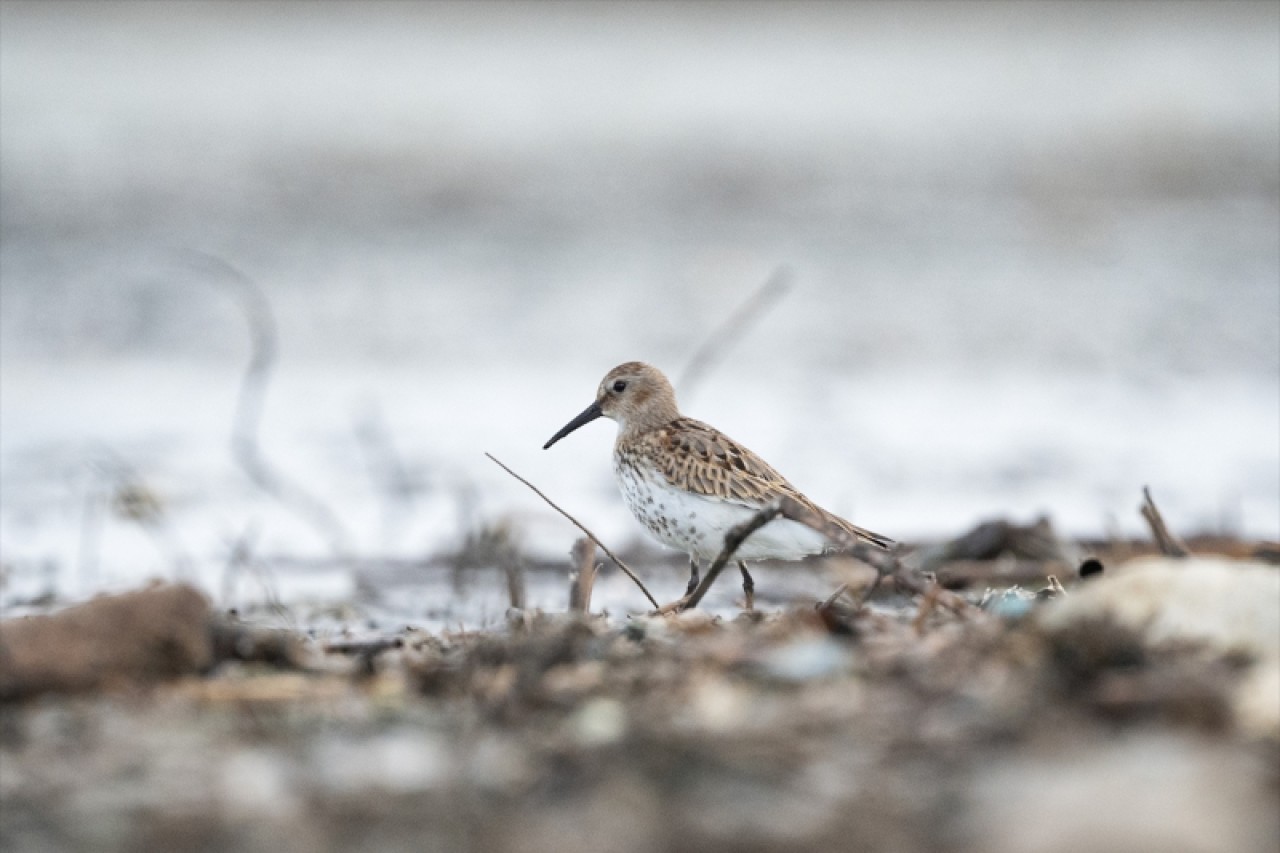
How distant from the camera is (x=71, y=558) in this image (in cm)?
572

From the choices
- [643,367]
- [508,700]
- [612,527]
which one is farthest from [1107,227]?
[508,700]

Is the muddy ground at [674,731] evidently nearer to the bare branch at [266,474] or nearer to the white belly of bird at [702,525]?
the white belly of bird at [702,525]

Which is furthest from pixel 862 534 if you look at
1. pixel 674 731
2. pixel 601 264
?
pixel 601 264

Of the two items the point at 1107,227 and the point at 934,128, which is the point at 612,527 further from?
the point at 934,128

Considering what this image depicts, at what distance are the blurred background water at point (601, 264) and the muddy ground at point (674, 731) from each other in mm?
2298

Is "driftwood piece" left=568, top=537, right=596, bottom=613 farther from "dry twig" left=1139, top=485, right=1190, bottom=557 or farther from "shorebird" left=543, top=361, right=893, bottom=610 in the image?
"dry twig" left=1139, top=485, right=1190, bottom=557

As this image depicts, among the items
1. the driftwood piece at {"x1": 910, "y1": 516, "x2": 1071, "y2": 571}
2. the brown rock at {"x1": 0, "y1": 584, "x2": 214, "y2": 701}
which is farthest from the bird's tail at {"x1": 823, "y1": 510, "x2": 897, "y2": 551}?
the brown rock at {"x1": 0, "y1": 584, "x2": 214, "y2": 701}

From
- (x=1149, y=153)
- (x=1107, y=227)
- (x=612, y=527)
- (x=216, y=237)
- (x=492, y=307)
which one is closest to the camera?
(x=612, y=527)

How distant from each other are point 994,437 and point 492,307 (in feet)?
11.7

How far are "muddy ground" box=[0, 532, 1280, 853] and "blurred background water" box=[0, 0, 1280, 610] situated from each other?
Answer: 2.30 m

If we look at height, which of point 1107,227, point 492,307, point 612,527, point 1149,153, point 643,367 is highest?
point 1149,153

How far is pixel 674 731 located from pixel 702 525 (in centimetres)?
199

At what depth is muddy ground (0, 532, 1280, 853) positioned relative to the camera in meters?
2.20

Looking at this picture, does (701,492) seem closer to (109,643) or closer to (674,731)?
(109,643)
